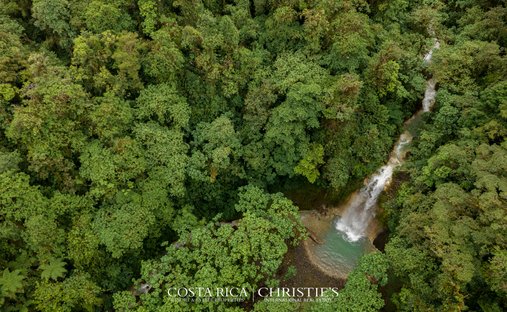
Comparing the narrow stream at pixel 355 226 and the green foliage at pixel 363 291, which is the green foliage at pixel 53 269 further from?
the narrow stream at pixel 355 226

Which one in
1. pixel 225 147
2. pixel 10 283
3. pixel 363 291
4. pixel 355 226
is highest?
pixel 225 147

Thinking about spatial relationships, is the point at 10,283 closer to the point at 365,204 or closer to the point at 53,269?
the point at 53,269

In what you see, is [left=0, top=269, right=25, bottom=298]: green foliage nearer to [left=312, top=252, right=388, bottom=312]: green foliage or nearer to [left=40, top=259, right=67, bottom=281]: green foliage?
[left=40, top=259, right=67, bottom=281]: green foliage

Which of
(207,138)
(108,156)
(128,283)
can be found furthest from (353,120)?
(128,283)

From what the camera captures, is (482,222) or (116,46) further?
(116,46)

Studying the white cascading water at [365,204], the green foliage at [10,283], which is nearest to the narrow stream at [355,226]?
the white cascading water at [365,204]

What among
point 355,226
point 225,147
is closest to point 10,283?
point 225,147

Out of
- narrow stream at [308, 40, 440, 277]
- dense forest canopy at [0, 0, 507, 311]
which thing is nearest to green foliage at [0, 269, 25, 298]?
dense forest canopy at [0, 0, 507, 311]

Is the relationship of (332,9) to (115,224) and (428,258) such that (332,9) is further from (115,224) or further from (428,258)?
(115,224)
